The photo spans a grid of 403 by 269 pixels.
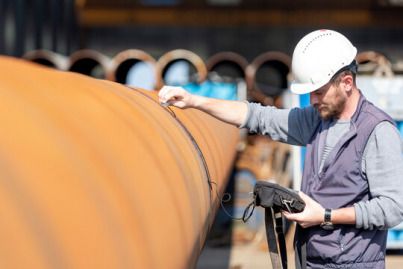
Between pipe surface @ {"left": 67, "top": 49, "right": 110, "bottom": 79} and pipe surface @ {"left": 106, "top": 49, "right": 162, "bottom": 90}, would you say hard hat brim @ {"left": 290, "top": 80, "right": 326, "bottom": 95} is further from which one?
pipe surface @ {"left": 67, "top": 49, "right": 110, "bottom": 79}

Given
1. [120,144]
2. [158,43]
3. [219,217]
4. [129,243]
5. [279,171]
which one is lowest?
[219,217]

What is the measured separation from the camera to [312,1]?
1355 centimetres

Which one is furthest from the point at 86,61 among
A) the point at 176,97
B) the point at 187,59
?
the point at 176,97

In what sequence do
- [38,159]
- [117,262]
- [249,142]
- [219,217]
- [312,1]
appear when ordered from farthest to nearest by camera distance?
[312,1], [249,142], [219,217], [117,262], [38,159]

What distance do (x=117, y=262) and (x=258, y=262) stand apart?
4.80 meters

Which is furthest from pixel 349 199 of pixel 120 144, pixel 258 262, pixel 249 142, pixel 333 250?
pixel 249 142

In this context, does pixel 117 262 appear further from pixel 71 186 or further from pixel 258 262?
pixel 258 262

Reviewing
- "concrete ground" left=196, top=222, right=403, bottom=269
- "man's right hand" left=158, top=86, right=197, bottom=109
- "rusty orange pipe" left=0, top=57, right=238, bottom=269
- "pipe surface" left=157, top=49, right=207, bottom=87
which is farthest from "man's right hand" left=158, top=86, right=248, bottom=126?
"pipe surface" left=157, top=49, right=207, bottom=87

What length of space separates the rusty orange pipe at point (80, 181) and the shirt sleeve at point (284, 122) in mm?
1047

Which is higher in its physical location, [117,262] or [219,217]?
[117,262]

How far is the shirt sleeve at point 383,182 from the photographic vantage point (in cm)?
196

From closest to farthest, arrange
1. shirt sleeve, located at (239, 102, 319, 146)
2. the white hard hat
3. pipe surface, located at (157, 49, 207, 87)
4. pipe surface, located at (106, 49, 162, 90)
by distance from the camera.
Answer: the white hard hat < shirt sleeve, located at (239, 102, 319, 146) < pipe surface, located at (106, 49, 162, 90) < pipe surface, located at (157, 49, 207, 87)

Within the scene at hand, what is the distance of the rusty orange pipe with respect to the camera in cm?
75

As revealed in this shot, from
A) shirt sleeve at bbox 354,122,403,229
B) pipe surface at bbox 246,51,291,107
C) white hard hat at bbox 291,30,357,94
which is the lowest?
pipe surface at bbox 246,51,291,107
